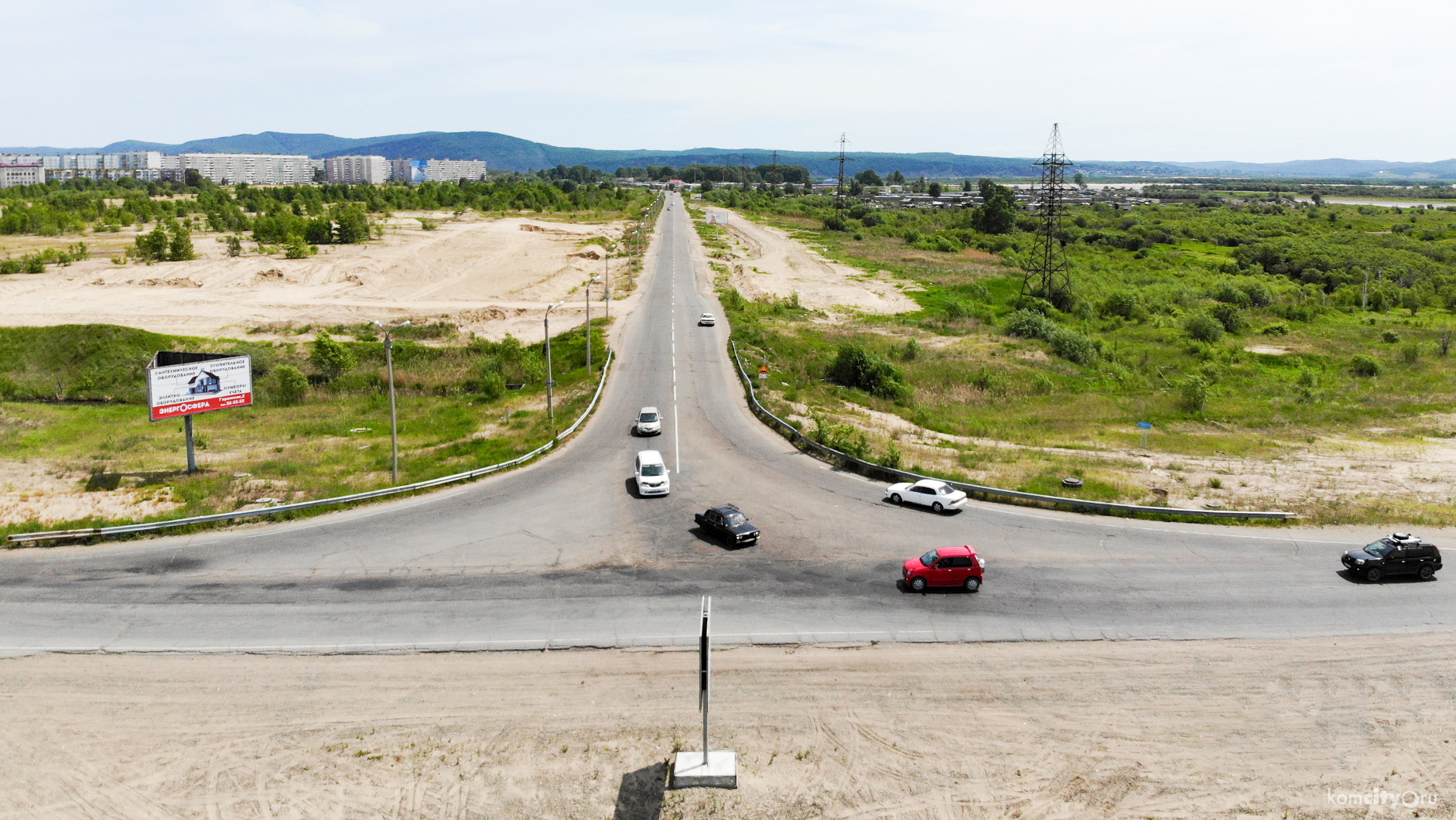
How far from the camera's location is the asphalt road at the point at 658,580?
24531mm

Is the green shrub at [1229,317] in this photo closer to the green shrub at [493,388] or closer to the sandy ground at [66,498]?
the green shrub at [493,388]

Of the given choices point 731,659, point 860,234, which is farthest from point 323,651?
point 860,234

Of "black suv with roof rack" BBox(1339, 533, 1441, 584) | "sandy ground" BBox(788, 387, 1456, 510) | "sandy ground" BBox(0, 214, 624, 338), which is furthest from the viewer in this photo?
"sandy ground" BBox(0, 214, 624, 338)

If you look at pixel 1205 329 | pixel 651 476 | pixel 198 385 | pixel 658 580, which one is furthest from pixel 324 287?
pixel 1205 329

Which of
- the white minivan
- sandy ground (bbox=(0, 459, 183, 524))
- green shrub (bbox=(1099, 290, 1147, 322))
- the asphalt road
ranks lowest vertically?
the asphalt road

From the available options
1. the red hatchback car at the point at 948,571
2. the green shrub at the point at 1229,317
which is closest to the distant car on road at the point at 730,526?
the red hatchback car at the point at 948,571

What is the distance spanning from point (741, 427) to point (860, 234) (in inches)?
4769

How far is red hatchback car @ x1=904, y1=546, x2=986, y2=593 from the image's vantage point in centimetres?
2656

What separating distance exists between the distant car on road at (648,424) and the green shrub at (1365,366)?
181 feet

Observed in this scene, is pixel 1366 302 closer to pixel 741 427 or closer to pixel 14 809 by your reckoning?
pixel 741 427

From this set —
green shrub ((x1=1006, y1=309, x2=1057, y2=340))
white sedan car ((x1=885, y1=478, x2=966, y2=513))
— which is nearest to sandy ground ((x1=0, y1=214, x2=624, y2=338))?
green shrub ((x1=1006, y1=309, x2=1057, y2=340))

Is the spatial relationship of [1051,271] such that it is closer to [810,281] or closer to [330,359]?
[810,281]

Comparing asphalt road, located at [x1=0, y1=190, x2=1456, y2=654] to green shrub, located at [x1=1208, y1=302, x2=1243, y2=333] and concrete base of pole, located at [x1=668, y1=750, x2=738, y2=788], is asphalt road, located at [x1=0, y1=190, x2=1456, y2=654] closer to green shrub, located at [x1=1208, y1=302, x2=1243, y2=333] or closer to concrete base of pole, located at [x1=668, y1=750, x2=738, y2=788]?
concrete base of pole, located at [x1=668, y1=750, x2=738, y2=788]

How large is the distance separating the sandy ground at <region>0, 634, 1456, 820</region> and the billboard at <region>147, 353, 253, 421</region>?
16.4 meters
